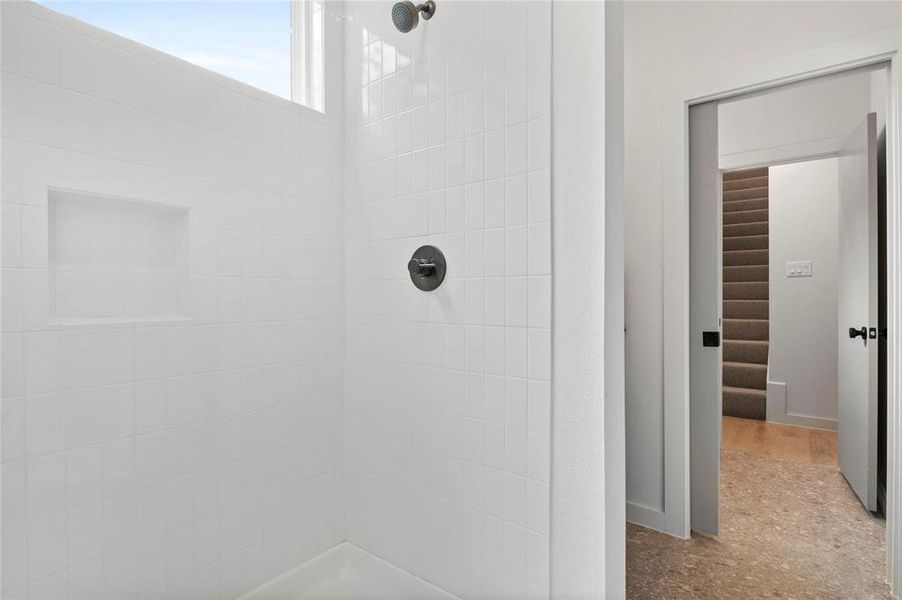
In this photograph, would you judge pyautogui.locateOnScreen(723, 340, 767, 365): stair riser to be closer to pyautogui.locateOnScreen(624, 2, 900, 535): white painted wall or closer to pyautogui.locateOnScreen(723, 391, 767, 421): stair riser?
pyautogui.locateOnScreen(723, 391, 767, 421): stair riser

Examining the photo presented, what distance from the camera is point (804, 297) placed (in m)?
3.89

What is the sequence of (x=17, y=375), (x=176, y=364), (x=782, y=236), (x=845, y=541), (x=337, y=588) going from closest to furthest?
(x=17, y=375), (x=176, y=364), (x=337, y=588), (x=845, y=541), (x=782, y=236)

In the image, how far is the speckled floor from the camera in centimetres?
176

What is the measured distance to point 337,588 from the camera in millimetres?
1734

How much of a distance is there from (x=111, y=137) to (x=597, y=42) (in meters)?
1.30

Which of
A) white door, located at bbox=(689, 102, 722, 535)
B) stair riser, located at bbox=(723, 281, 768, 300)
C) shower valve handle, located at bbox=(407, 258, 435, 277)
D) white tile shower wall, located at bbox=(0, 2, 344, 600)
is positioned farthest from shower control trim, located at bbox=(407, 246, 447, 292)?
stair riser, located at bbox=(723, 281, 768, 300)

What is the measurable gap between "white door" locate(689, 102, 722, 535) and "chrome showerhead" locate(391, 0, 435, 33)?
131cm

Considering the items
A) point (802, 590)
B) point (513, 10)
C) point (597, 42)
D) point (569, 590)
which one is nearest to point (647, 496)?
point (802, 590)

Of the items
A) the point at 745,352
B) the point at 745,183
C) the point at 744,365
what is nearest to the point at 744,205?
the point at 745,183

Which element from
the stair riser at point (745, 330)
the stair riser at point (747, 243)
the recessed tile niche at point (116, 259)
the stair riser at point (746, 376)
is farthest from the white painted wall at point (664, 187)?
the stair riser at point (747, 243)

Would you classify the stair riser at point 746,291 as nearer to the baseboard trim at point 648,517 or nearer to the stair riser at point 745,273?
the stair riser at point 745,273

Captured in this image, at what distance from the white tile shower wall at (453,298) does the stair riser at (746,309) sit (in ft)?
13.6

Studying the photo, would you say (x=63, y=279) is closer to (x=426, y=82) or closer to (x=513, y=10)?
(x=426, y=82)

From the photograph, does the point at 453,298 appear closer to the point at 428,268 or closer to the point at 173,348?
the point at 428,268
